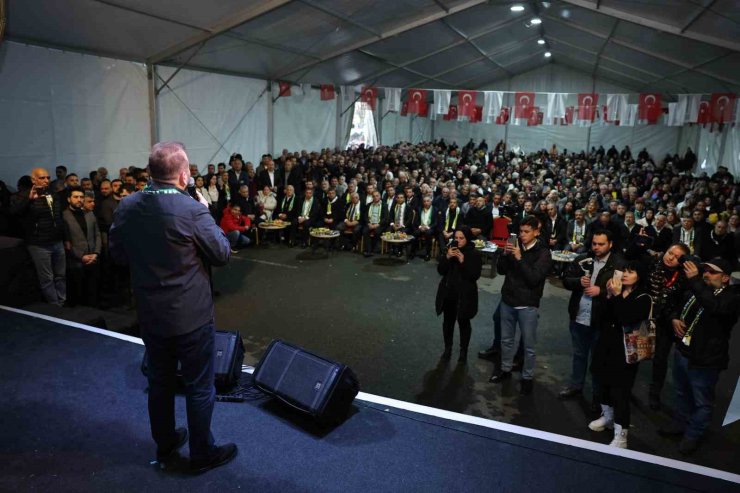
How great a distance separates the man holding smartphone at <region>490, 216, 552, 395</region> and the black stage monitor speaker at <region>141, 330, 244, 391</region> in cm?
235

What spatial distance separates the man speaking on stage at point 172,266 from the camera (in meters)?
2.13

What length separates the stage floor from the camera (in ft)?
7.99

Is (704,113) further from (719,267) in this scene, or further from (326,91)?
(719,267)

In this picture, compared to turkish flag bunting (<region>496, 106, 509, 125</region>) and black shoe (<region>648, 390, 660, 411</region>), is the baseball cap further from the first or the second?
turkish flag bunting (<region>496, 106, 509, 125</region>)

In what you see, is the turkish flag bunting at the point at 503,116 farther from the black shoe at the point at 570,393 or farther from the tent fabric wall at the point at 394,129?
the black shoe at the point at 570,393

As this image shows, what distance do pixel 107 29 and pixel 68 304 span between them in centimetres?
470

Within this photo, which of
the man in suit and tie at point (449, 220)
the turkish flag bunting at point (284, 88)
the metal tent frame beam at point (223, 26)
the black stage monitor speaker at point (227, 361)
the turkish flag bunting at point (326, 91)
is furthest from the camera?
the turkish flag bunting at point (326, 91)

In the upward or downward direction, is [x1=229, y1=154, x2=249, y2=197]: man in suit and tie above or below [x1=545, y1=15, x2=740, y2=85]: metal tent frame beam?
below

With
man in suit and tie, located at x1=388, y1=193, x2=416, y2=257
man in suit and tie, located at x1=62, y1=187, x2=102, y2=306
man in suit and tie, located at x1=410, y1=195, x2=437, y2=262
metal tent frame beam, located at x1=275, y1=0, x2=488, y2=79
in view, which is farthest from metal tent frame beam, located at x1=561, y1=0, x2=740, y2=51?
man in suit and tie, located at x1=62, y1=187, x2=102, y2=306

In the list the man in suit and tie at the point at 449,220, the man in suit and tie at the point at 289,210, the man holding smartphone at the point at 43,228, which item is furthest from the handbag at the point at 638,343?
the man in suit and tie at the point at 289,210

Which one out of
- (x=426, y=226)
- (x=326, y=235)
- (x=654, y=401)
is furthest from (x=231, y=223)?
(x=654, y=401)

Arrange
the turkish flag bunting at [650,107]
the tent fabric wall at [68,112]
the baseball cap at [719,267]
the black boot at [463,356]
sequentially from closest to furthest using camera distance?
the baseball cap at [719,267]
the black boot at [463,356]
the tent fabric wall at [68,112]
the turkish flag bunting at [650,107]

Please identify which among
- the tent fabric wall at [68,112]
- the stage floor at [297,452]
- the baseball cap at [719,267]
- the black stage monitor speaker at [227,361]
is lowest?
the stage floor at [297,452]

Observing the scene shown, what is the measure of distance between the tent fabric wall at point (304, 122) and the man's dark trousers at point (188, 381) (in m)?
12.5
